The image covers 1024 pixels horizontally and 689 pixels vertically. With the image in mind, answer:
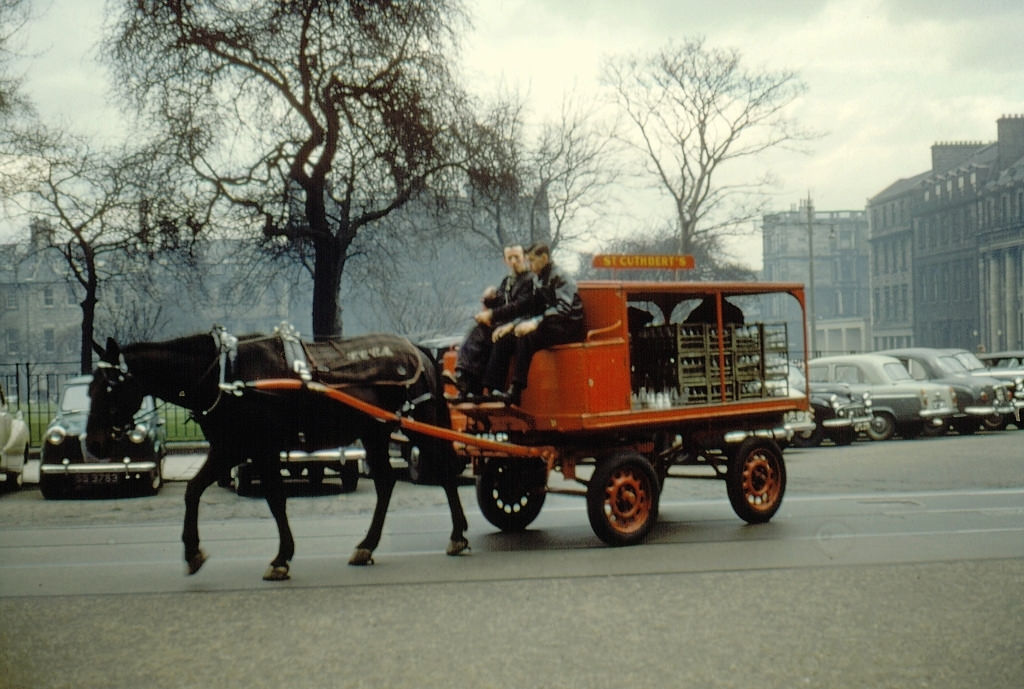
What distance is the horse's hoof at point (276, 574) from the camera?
9391mm

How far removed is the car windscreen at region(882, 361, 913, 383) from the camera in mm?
27641

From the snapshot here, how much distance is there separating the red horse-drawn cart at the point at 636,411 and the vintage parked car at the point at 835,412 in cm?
1317

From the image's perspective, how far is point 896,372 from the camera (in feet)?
91.6

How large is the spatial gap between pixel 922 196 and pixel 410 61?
2901 inches

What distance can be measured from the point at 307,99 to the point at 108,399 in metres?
14.3

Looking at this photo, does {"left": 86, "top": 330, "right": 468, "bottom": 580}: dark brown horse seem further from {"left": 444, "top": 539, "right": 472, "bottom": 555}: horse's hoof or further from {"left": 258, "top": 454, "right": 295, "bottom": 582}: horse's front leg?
{"left": 444, "top": 539, "right": 472, "bottom": 555}: horse's hoof


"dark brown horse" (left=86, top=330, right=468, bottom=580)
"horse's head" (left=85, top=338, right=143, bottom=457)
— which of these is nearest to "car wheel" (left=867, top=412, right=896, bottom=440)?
"dark brown horse" (left=86, top=330, right=468, bottom=580)

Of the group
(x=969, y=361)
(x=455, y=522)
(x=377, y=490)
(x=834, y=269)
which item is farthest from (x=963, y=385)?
(x=834, y=269)

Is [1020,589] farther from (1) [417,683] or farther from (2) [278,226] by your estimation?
(2) [278,226]

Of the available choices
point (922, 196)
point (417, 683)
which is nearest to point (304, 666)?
point (417, 683)

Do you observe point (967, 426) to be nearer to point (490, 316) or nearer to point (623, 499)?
point (623, 499)

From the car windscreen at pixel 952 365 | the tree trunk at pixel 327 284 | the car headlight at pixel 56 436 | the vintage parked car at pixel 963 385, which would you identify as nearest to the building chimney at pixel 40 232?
the tree trunk at pixel 327 284

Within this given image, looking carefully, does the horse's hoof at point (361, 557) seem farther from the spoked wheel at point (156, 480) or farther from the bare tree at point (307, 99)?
the bare tree at point (307, 99)

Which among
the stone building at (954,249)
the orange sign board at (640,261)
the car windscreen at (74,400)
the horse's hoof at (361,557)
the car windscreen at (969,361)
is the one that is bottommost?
the horse's hoof at (361,557)
